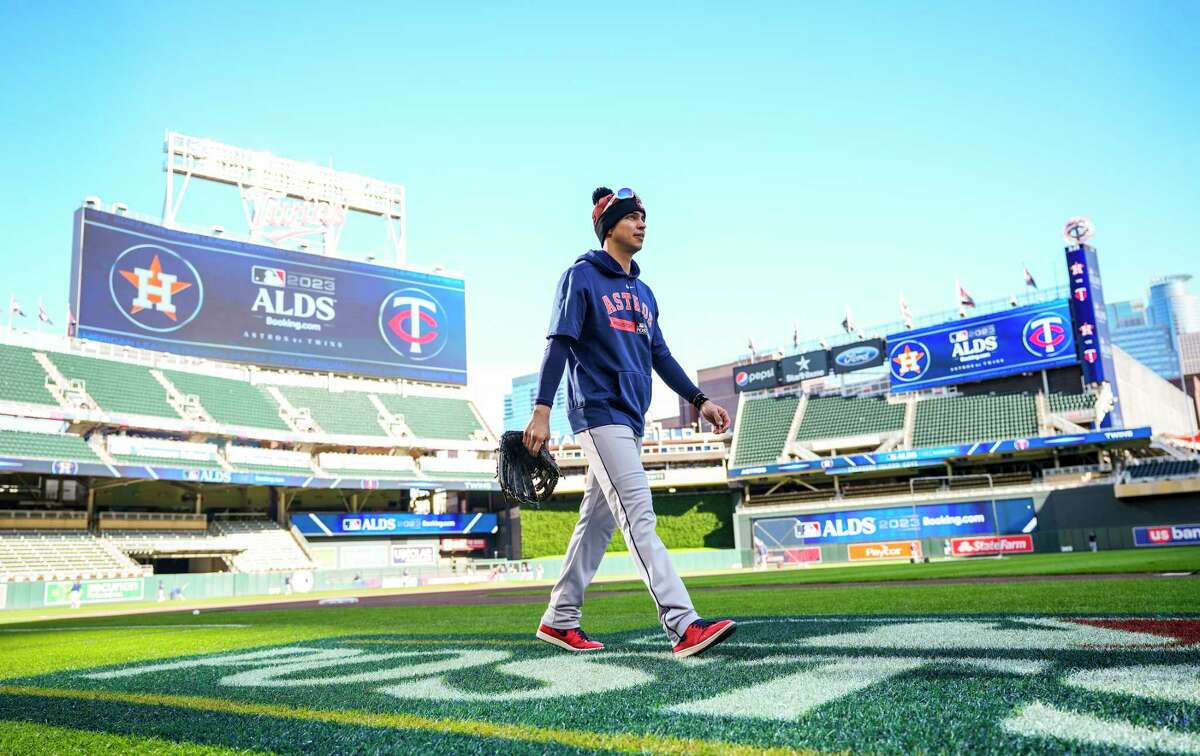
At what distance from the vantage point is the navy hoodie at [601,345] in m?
3.79

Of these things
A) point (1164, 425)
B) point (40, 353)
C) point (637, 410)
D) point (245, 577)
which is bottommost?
point (245, 577)

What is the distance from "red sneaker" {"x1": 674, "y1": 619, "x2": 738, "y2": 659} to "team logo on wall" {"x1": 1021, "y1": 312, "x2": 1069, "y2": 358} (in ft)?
120

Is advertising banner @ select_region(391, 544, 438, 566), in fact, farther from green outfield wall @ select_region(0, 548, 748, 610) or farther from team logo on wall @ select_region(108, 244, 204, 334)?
team logo on wall @ select_region(108, 244, 204, 334)

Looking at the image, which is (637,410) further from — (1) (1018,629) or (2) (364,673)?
(1) (1018,629)

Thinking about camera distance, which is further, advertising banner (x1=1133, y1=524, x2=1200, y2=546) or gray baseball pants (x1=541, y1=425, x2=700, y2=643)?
advertising banner (x1=1133, y1=524, x2=1200, y2=546)

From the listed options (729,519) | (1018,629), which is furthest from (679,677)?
(729,519)

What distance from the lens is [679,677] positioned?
275cm

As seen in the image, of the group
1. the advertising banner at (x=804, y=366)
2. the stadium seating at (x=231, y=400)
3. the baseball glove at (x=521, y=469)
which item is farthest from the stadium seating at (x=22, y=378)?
the advertising banner at (x=804, y=366)

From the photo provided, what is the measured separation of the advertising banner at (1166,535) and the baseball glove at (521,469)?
29.2 m

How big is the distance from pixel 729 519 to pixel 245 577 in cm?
2428

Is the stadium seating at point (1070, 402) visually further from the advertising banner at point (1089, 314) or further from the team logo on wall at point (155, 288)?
the team logo on wall at point (155, 288)

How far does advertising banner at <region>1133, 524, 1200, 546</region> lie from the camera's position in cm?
2626

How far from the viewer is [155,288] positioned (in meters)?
34.2

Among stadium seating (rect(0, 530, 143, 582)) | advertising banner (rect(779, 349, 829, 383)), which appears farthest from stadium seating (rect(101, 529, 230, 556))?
advertising banner (rect(779, 349, 829, 383))
